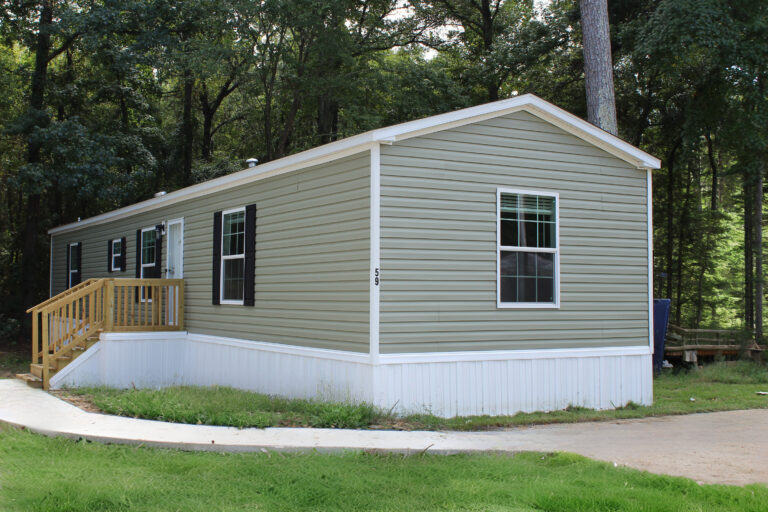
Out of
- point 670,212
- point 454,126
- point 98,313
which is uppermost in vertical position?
point 670,212

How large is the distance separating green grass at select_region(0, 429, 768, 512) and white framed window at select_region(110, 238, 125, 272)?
9.26m

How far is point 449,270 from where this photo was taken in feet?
26.4

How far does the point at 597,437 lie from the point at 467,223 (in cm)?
277

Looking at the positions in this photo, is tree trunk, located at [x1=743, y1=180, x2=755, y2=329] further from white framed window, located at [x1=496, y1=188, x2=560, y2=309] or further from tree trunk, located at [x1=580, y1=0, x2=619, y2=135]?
white framed window, located at [x1=496, y1=188, x2=560, y2=309]

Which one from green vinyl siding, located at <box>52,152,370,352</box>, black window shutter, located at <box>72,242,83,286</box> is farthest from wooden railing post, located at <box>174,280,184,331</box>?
black window shutter, located at <box>72,242,83,286</box>

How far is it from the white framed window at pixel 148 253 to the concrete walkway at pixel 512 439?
561cm

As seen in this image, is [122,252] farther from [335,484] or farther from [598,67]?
[335,484]

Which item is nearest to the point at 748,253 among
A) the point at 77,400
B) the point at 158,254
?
the point at 158,254

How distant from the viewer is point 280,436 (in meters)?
6.39

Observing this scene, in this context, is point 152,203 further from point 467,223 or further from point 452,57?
point 452,57

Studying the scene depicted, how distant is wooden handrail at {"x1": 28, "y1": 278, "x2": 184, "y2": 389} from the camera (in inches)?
403

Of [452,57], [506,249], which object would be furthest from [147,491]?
[452,57]

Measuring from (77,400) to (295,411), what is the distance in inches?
118

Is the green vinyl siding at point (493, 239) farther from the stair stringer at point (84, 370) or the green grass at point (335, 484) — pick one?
the stair stringer at point (84, 370)
